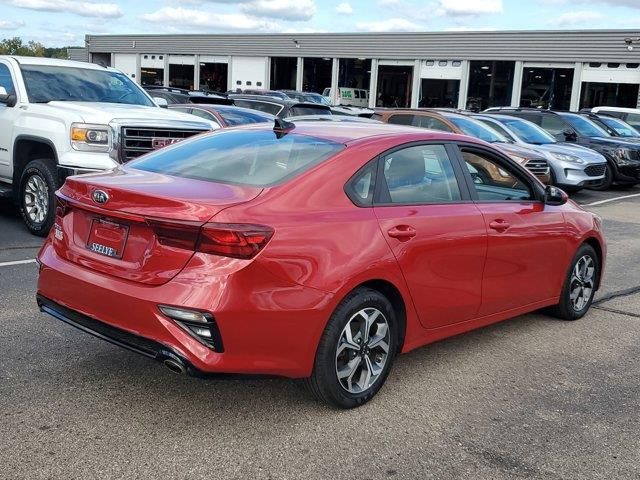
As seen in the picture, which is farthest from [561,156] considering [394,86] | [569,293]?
[394,86]

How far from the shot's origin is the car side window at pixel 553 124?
709 inches

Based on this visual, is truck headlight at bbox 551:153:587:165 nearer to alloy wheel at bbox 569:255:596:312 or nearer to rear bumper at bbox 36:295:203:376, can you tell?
alloy wheel at bbox 569:255:596:312

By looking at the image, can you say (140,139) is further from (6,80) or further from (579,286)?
(579,286)

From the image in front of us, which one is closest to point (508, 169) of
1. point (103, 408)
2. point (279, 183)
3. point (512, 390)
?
point (512, 390)

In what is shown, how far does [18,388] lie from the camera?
4.04 meters

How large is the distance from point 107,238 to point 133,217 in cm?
28

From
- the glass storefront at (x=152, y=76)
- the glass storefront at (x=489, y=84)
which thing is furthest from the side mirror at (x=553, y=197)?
the glass storefront at (x=152, y=76)

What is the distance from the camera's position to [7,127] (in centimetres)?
846

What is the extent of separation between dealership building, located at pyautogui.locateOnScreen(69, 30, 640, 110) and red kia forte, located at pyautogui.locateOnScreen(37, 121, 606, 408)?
36480mm

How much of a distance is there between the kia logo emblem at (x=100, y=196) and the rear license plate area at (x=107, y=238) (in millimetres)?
102

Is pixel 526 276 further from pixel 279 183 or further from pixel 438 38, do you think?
pixel 438 38

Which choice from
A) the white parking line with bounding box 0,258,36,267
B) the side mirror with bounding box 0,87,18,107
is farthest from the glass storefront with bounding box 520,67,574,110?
the white parking line with bounding box 0,258,36,267

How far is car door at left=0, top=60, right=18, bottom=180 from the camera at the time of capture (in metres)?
8.42

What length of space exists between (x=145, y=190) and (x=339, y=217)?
3.42 feet
